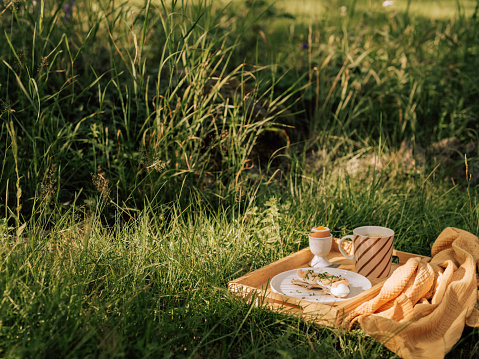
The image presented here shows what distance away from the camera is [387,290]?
73.4 inches

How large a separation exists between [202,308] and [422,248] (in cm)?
146

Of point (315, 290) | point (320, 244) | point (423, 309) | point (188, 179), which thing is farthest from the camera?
point (188, 179)

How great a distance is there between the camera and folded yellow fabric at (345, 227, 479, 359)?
65.9 inches

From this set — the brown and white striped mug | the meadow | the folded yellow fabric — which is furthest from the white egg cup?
the folded yellow fabric

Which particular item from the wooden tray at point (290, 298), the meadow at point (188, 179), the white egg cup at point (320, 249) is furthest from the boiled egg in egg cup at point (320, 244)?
the meadow at point (188, 179)

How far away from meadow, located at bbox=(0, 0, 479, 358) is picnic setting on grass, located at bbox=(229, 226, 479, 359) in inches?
3.4

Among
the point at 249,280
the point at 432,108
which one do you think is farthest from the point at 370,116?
the point at 249,280

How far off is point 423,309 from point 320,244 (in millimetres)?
545

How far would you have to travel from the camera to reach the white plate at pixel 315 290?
6.23ft

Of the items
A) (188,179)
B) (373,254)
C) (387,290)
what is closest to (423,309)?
(387,290)

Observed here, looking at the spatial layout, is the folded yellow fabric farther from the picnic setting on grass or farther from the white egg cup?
the white egg cup

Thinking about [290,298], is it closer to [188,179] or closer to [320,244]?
[320,244]

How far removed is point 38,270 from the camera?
73.5 inches

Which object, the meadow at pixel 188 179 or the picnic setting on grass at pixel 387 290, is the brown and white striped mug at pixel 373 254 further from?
the meadow at pixel 188 179
